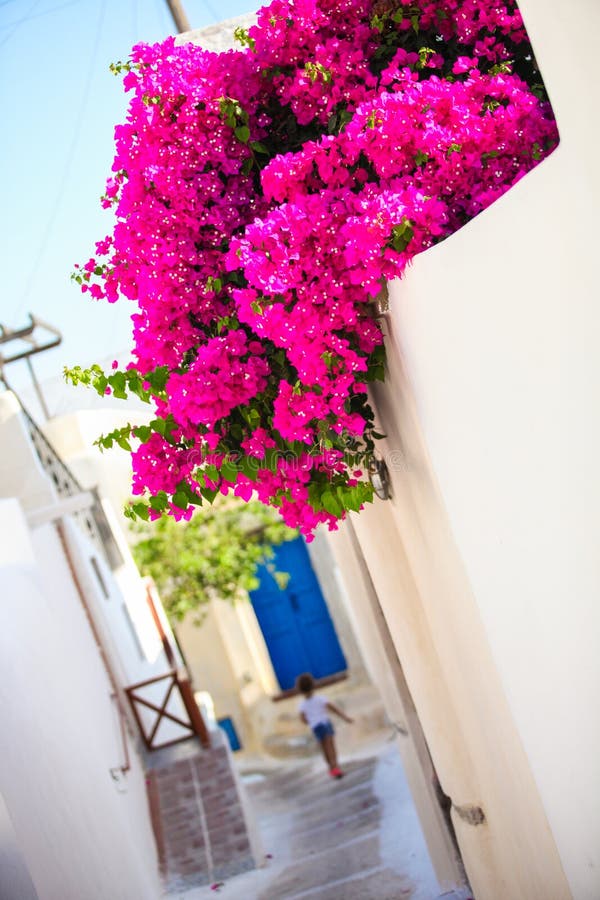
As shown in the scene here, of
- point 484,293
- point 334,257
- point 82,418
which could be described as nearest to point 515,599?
point 484,293

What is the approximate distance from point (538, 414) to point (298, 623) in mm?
16244

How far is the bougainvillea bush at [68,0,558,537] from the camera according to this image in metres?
3.39

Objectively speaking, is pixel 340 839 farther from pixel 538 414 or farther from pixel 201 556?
pixel 538 414

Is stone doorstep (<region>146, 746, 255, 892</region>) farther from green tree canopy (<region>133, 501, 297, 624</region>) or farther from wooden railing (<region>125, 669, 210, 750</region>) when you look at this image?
green tree canopy (<region>133, 501, 297, 624</region>)

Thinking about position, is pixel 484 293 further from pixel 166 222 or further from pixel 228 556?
pixel 228 556

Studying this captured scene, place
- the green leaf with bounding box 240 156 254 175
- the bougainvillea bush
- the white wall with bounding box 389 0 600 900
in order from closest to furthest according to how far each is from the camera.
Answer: the white wall with bounding box 389 0 600 900 < the bougainvillea bush < the green leaf with bounding box 240 156 254 175

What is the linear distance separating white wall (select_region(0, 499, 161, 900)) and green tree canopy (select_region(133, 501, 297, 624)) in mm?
4972

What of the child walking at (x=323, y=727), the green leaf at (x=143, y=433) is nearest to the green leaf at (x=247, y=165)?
the green leaf at (x=143, y=433)

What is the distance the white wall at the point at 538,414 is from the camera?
2861mm

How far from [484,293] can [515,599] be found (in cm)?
101

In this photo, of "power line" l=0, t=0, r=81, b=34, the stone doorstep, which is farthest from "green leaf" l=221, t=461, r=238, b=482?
the stone doorstep

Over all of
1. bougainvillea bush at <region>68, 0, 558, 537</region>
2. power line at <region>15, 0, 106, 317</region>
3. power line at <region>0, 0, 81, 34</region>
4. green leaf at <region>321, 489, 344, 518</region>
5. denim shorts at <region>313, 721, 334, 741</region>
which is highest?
power line at <region>0, 0, 81, 34</region>

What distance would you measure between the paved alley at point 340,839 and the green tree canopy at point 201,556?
3093 millimetres

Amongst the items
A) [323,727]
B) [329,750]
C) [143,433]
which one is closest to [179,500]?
[143,433]
